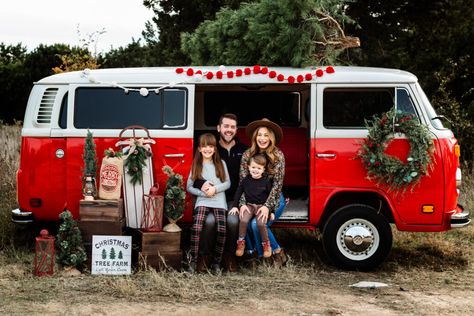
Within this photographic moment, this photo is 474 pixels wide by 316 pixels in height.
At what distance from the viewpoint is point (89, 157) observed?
802 centimetres

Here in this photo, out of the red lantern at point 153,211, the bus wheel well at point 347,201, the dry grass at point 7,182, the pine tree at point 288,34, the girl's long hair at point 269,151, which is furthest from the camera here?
the dry grass at point 7,182

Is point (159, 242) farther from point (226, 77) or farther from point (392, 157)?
point (392, 157)

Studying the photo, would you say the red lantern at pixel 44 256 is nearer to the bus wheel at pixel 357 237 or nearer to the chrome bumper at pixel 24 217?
the chrome bumper at pixel 24 217

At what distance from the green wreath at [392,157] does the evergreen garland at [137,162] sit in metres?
2.44

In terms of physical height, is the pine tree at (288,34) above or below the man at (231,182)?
above

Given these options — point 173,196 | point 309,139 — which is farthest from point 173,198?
point 309,139

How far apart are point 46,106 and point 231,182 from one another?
94.2 inches

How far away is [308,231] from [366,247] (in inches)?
98.6

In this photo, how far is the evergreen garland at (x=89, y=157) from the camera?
26.3ft

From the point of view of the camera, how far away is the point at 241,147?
8.56 m

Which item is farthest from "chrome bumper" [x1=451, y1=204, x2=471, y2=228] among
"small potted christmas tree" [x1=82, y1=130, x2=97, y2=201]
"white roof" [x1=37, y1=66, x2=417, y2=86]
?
"small potted christmas tree" [x1=82, y1=130, x2=97, y2=201]

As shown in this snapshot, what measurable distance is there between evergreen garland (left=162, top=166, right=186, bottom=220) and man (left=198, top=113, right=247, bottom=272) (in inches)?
13.6

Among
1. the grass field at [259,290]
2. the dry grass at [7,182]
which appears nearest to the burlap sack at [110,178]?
the grass field at [259,290]

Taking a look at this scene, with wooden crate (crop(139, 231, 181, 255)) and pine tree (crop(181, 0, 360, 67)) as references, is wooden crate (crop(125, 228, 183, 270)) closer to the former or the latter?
wooden crate (crop(139, 231, 181, 255))
